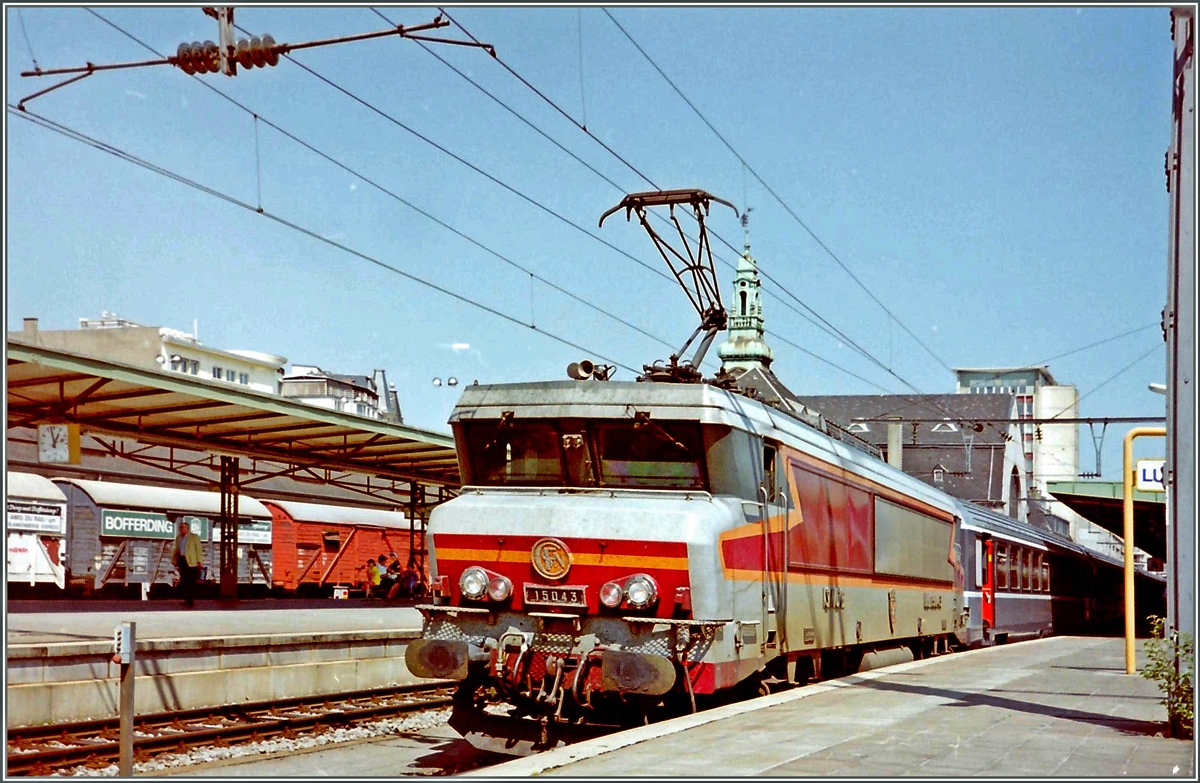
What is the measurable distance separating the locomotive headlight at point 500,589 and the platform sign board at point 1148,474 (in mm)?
8939

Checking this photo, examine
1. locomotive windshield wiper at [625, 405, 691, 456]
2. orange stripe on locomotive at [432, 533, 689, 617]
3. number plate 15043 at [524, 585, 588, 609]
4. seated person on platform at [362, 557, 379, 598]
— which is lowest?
seated person on platform at [362, 557, 379, 598]

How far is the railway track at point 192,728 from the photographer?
Result: 1208cm

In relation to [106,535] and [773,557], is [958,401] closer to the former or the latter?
[106,535]

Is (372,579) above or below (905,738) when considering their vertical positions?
below

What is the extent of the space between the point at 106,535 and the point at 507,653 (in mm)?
23167

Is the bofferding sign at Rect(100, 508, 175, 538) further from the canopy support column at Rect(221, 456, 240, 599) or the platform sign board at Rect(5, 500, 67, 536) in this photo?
the canopy support column at Rect(221, 456, 240, 599)

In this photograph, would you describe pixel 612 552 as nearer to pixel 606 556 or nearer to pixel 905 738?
pixel 606 556

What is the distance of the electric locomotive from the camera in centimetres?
1173

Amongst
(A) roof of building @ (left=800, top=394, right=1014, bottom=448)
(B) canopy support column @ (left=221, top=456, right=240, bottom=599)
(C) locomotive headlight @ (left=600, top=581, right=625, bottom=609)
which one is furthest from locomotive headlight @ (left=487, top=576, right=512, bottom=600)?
(A) roof of building @ (left=800, top=394, right=1014, bottom=448)

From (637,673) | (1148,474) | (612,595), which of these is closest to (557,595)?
(612,595)

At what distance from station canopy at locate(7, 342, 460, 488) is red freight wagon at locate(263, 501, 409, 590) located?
9642mm

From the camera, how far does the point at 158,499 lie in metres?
34.2

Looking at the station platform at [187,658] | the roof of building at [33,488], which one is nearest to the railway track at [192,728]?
the station platform at [187,658]

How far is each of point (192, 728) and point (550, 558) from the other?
5128 millimetres
